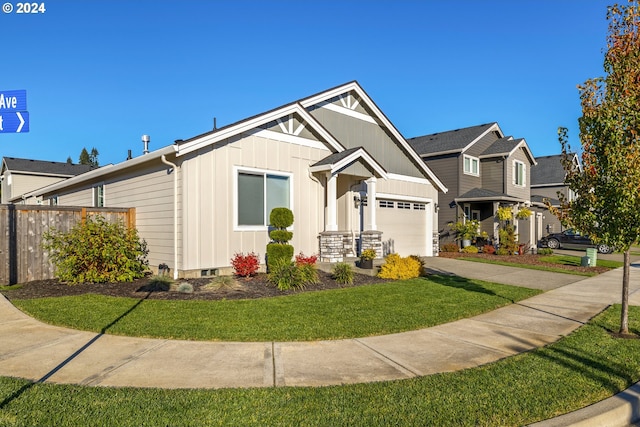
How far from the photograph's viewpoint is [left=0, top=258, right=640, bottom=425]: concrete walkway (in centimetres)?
424

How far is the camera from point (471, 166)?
23297mm

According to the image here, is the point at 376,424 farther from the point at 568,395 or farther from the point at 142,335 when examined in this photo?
the point at 142,335

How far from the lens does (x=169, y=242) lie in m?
10.4

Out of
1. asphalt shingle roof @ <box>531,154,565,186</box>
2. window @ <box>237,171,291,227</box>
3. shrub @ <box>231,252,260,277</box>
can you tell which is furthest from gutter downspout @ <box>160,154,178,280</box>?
asphalt shingle roof @ <box>531,154,565,186</box>

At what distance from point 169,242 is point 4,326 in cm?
448

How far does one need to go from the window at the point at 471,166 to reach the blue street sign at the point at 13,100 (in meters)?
20.8

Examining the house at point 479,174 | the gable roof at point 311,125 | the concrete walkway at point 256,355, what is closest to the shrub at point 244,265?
the gable roof at point 311,125

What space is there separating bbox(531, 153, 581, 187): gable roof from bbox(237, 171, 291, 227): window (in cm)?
3069

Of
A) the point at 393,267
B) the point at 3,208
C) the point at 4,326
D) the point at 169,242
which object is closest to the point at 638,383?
the point at 393,267

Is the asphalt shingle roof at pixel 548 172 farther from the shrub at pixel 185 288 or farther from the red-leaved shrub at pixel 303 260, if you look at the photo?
the shrub at pixel 185 288

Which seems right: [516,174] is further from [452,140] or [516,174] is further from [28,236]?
[28,236]


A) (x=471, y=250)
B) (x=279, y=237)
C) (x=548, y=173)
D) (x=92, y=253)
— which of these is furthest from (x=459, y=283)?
(x=548, y=173)

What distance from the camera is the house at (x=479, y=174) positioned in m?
22.2

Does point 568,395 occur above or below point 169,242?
below
